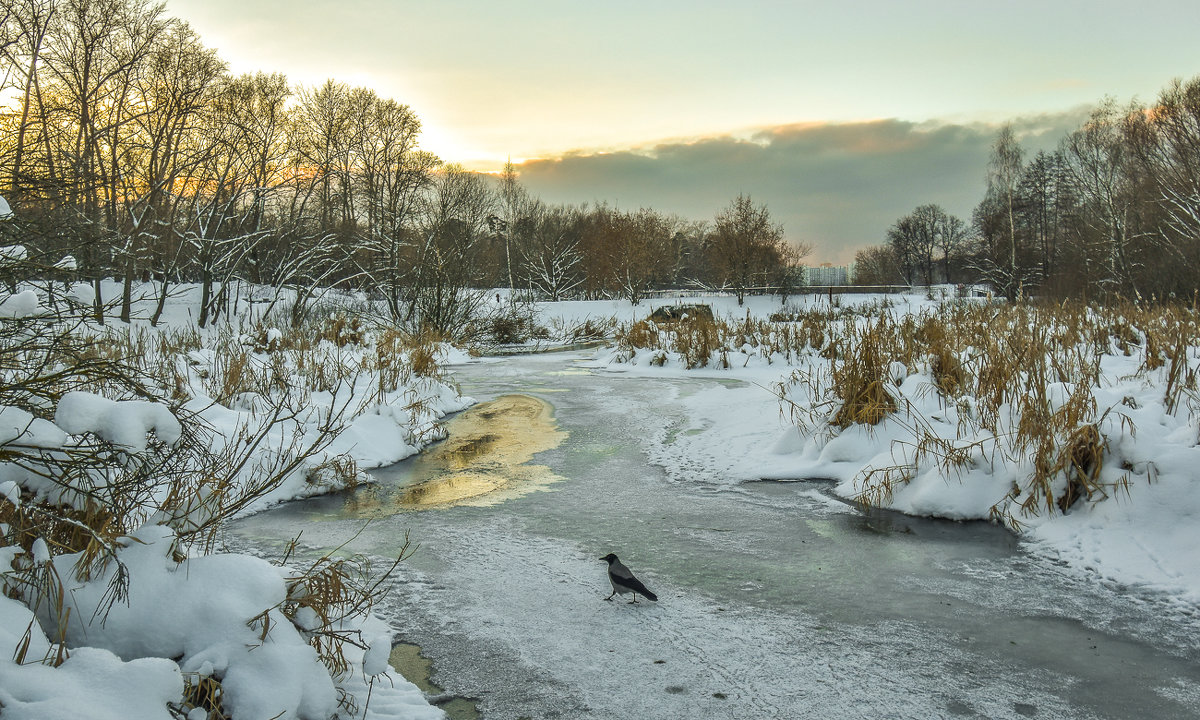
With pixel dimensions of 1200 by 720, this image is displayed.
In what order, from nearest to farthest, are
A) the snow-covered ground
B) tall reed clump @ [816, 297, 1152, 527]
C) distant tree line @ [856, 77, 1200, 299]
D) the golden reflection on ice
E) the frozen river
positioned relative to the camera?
1. the frozen river
2. the snow-covered ground
3. tall reed clump @ [816, 297, 1152, 527]
4. the golden reflection on ice
5. distant tree line @ [856, 77, 1200, 299]

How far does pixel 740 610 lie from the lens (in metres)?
4.07

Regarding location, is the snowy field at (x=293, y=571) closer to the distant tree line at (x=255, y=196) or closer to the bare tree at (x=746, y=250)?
the distant tree line at (x=255, y=196)

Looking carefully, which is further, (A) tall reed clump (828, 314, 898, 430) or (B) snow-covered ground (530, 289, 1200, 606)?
(A) tall reed clump (828, 314, 898, 430)

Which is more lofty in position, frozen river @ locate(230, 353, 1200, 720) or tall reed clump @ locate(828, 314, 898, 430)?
tall reed clump @ locate(828, 314, 898, 430)

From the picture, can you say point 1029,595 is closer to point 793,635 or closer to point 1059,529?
point 1059,529

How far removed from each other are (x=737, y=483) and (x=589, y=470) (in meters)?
1.47

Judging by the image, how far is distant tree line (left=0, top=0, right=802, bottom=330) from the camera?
4523 millimetres

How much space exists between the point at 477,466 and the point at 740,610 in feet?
14.2

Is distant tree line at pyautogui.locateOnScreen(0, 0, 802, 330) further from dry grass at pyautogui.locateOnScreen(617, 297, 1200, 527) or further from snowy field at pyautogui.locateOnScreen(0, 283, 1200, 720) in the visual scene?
dry grass at pyautogui.locateOnScreen(617, 297, 1200, 527)

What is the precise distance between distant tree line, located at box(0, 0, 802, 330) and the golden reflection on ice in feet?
8.31

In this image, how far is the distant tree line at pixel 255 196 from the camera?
4523mm

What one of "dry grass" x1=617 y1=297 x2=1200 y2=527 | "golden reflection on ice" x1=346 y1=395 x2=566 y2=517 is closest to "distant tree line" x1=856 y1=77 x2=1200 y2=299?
"dry grass" x1=617 y1=297 x2=1200 y2=527

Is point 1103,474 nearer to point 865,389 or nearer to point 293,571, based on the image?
point 865,389

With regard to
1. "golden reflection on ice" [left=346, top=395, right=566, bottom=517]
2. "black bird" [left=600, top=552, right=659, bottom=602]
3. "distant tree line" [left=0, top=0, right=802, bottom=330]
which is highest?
"distant tree line" [left=0, top=0, right=802, bottom=330]
